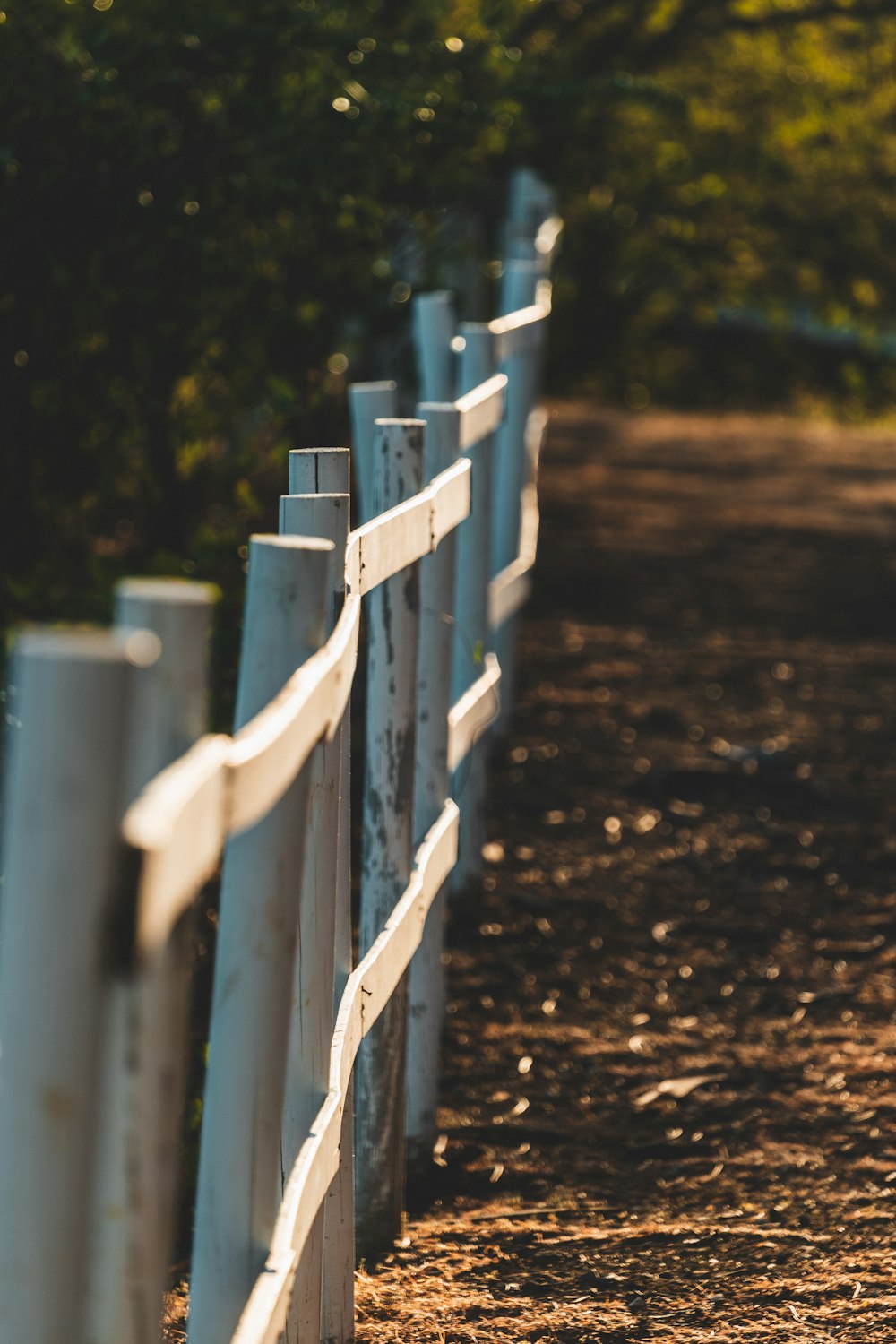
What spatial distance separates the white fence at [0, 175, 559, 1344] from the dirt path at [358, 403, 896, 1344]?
430 mm

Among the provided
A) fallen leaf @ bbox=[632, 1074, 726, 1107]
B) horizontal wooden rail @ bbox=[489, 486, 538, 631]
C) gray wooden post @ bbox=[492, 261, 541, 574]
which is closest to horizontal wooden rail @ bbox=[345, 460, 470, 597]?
fallen leaf @ bbox=[632, 1074, 726, 1107]

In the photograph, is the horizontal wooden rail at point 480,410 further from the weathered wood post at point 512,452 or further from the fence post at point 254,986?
→ the fence post at point 254,986

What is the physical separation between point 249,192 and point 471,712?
5.25 feet

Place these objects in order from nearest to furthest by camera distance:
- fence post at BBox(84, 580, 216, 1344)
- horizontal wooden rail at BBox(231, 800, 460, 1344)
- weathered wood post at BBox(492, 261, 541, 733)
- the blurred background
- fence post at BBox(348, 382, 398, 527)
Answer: fence post at BBox(84, 580, 216, 1344) < horizontal wooden rail at BBox(231, 800, 460, 1344) < fence post at BBox(348, 382, 398, 527) < the blurred background < weathered wood post at BBox(492, 261, 541, 733)

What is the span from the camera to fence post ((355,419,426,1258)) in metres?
3.39

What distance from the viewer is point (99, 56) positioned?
447 centimetres

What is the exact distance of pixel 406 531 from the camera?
10.4 ft

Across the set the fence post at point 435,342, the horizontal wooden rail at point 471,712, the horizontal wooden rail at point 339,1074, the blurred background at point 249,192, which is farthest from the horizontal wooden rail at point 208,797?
the fence post at point 435,342

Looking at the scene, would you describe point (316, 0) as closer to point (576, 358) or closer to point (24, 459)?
point (24, 459)

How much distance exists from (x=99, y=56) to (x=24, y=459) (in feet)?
4.34

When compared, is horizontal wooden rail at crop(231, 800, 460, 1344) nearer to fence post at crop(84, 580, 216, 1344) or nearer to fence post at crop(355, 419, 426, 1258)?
fence post at crop(355, 419, 426, 1258)

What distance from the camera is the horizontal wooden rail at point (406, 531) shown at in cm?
279

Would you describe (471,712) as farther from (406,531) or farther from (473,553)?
(406,531)

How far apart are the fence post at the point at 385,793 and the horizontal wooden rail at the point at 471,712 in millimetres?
644
